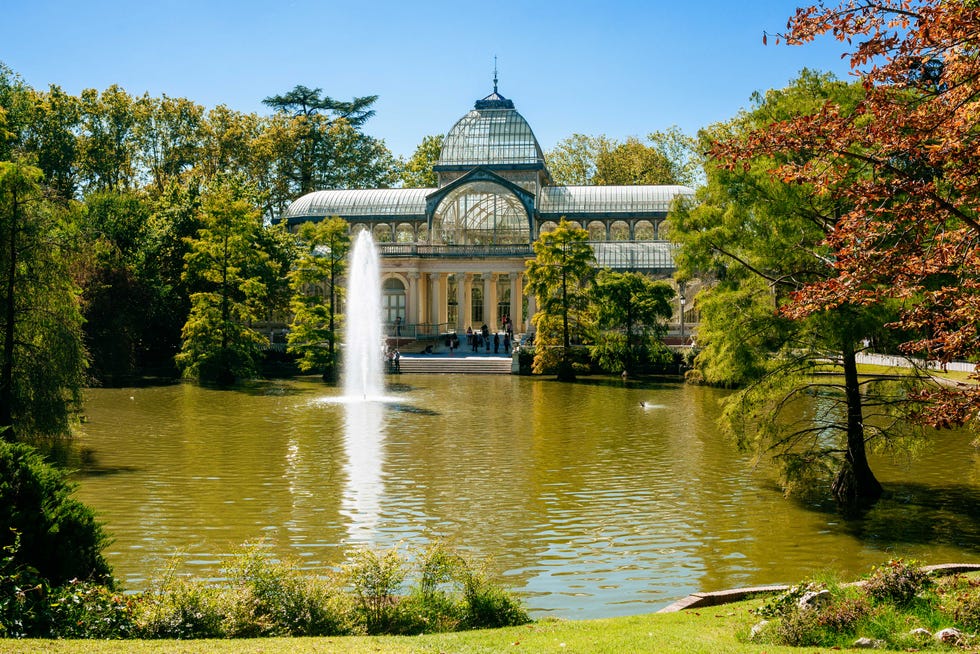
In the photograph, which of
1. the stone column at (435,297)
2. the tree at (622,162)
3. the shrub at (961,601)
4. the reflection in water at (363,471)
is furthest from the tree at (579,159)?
the shrub at (961,601)

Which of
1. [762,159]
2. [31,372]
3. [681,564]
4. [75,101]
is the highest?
[75,101]

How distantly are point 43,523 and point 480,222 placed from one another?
187ft

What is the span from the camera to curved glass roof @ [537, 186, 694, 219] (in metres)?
65.8

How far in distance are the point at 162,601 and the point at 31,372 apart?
1431 cm

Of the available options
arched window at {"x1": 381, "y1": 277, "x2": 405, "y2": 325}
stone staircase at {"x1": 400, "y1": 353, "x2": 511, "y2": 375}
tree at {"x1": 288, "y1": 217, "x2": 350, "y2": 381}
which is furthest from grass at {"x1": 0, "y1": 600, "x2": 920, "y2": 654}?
arched window at {"x1": 381, "y1": 277, "x2": 405, "y2": 325}

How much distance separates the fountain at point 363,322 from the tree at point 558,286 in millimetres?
7875

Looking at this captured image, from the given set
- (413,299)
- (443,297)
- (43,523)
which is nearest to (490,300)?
(443,297)

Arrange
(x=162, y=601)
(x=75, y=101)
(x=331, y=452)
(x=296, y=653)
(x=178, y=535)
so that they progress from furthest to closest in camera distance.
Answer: (x=75, y=101) → (x=331, y=452) → (x=178, y=535) → (x=162, y=601) → (x=296, y=653)

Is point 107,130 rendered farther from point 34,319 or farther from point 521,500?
point 521,500

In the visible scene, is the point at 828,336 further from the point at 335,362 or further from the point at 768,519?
the point at 335,362

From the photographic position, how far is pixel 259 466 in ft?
70.5

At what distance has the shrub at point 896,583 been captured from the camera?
1005cm

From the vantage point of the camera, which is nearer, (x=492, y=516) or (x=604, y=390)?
(x=492, y=516)

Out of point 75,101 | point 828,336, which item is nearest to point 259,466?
point 828,336
